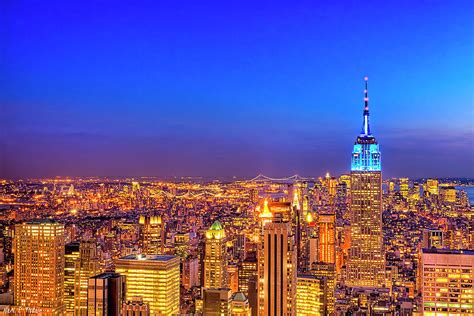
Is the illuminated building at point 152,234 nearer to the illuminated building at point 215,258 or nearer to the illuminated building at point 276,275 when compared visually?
the illuminated building at point 215,258

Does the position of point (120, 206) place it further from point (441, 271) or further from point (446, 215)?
point (446, 215)

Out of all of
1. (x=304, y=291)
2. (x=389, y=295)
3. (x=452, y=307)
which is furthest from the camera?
(x=389, y=295)

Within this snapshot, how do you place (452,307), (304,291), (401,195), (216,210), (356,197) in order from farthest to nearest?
(356,197)
(401,195)
(216,210)
(304,291)
(452,307)

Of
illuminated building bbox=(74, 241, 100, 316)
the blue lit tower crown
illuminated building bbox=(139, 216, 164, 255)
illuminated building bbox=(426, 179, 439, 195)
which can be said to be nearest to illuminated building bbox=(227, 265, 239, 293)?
illuminated building bbox=(139, 216, 164, 255)

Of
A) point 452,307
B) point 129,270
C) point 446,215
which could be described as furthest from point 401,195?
point 129,270

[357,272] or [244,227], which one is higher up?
[244,227]

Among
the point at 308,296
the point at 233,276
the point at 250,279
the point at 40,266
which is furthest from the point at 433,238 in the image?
the point at 40,266

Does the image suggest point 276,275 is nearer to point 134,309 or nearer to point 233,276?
point 134,309
